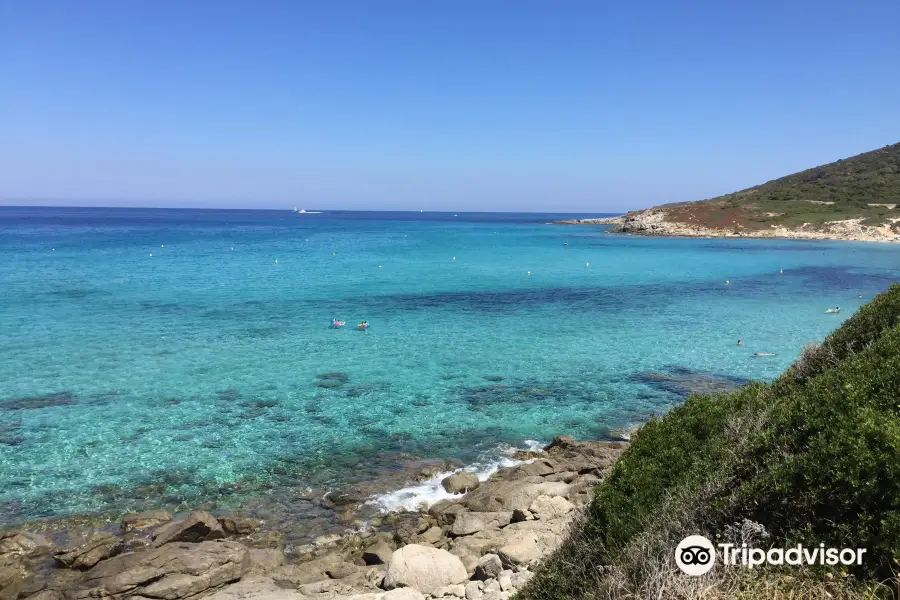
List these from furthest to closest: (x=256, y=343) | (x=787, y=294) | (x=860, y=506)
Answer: (x=787, y=294) → (x=256, y=343) → (x=860, y=506)

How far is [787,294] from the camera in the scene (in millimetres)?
41250

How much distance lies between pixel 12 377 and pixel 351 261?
144ft

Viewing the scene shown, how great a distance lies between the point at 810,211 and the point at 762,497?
110 metres

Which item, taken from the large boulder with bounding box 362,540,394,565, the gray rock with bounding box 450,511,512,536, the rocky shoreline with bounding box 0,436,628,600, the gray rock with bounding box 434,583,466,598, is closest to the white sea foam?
the rocky shoreline with bounding box 0,436,628,600

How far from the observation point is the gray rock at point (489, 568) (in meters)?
9.50

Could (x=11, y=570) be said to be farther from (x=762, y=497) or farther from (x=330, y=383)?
(x=762, y=497)

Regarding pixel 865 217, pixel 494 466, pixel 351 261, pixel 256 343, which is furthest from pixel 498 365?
pixel 865 217

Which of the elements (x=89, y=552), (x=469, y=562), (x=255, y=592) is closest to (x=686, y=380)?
(x=469, y=562)

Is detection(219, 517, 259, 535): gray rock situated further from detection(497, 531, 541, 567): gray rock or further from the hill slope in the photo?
the hill slope

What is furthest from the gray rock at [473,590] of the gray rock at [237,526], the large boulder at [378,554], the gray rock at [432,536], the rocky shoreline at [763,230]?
the rocky shoreline at [763,230]

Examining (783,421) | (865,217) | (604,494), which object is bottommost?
(604,494)

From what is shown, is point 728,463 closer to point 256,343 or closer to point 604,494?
point 604,494

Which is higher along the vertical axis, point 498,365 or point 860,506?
point 860,506

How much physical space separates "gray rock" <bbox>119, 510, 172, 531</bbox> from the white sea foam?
434cm
